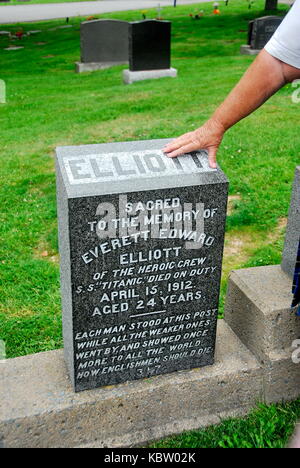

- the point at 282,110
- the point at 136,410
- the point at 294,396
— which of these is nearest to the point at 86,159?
the point at 136,410

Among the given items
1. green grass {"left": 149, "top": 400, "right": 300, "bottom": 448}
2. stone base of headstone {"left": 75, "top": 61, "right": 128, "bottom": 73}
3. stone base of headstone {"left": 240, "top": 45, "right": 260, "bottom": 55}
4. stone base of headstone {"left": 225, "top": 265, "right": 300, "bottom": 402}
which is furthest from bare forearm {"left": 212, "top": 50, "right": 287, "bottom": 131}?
stone base of headstone {"left": 240, "top": 45, "right": 260, "bottom": 55}

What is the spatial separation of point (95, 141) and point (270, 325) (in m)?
4.75

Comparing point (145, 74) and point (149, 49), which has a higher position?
point (149, 49)

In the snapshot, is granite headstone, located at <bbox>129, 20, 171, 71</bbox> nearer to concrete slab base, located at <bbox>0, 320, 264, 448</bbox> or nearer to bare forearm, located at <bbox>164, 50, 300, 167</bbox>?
bare forearm, located at <bbox>164, 50, 300, 167</bbox>

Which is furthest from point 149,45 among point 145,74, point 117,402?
point 117,402

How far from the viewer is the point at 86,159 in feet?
8.40

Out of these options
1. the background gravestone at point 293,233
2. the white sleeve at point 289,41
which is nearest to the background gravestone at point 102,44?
the background gravestone at point 293,233

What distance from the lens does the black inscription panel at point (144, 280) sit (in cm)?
245

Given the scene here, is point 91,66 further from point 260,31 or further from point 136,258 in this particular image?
point 136,258

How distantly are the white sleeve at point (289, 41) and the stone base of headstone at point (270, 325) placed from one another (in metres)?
1.23

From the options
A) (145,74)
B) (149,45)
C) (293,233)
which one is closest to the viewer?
(293,233)

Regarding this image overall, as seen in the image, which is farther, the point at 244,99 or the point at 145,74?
the point at 145,74

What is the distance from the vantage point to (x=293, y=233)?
9.98 feet

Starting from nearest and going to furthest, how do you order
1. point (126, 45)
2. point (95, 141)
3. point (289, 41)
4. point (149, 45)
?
point (289, 41) → point (95, 141) → point (149, 45) → point (126, 45)
